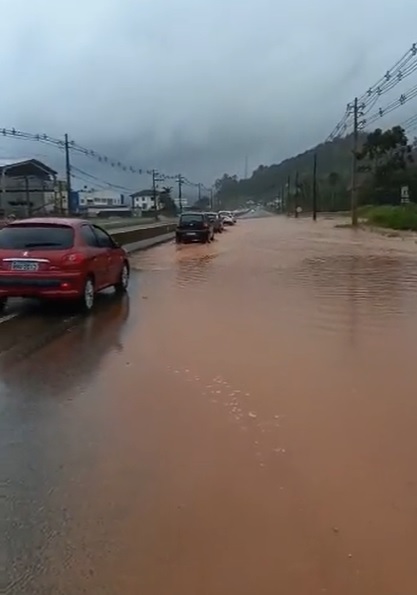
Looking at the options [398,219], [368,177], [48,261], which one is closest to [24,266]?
[48,261]

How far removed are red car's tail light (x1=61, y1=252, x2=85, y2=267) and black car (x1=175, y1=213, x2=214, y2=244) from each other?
28176 mm

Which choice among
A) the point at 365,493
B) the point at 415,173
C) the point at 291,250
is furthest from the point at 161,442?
the point at 415,173

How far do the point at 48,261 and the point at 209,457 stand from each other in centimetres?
752

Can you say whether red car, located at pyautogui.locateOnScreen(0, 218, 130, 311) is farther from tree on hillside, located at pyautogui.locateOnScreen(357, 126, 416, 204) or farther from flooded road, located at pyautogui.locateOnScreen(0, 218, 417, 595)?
tree on hillside, located at pyautogui.locateOnScreen(357, 126, 416, 204)

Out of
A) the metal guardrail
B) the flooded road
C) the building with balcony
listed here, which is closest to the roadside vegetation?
the metal guardrail

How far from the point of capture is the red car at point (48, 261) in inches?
478

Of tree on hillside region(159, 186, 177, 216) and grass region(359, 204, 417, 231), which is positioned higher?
tree on hillside region(159, 186, 177, 216)

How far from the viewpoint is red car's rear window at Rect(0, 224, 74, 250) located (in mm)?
12375

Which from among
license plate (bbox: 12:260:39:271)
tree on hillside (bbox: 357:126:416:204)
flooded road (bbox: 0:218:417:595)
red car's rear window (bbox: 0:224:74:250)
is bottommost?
flooded road (bbox: 0:218:417:595)

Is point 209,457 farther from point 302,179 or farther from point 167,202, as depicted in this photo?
point 302,179

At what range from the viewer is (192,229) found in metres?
40.6

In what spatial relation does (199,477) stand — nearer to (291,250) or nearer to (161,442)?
(161,442)

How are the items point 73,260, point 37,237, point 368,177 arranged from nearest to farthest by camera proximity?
point 73,260, point 37,237, point 368,177

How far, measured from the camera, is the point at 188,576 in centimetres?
366
